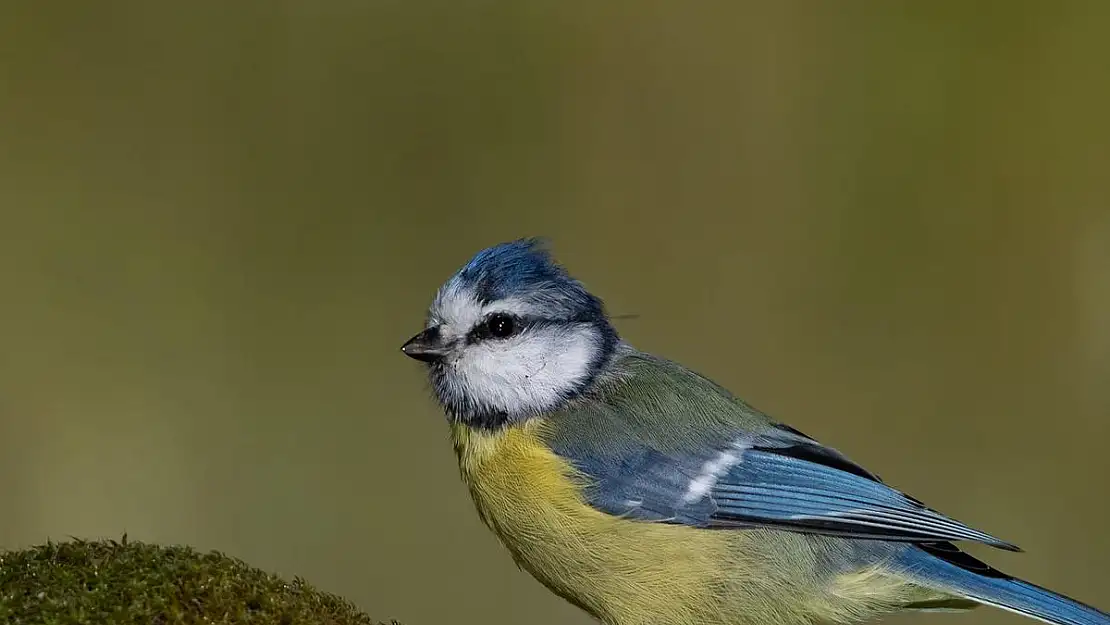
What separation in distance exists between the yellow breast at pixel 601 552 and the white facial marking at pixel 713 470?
46 mm

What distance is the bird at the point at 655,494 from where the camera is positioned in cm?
116

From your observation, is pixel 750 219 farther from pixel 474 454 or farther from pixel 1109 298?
pixel 474 454

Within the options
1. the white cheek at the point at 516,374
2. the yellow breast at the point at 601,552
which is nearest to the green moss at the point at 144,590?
the yellow breast at the point at 601,552

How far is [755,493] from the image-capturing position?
121 cm

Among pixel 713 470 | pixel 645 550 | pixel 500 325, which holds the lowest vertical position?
pixel 645 550

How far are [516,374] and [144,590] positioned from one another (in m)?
0.56

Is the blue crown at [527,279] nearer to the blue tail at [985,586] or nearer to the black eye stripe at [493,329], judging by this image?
the black eye stripe at [493,329]

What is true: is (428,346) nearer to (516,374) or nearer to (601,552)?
(516,374)

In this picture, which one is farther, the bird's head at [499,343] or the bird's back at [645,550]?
the bird's head at [499,343]

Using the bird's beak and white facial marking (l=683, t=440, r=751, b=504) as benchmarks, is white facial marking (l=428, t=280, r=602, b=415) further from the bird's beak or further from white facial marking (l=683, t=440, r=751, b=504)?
white facial marking (l=683, t=440, r=751, b=504)

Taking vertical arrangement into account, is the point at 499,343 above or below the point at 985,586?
above

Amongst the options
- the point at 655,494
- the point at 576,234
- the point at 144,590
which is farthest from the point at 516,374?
the point at 576,234

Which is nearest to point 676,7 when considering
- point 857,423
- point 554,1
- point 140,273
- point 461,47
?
point 554,1

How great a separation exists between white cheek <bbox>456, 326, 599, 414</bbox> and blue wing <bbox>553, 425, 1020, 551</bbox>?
0.30 ft
